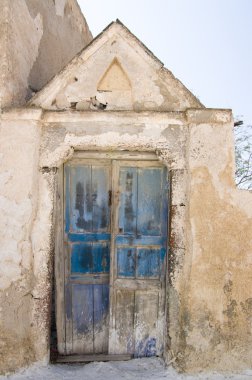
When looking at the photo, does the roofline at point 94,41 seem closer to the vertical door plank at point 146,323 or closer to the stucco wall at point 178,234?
the stucco wall at point 178,234

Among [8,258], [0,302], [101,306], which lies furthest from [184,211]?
[0,302]

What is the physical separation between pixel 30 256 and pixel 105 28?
248 centimetres

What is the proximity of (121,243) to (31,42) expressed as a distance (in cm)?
257

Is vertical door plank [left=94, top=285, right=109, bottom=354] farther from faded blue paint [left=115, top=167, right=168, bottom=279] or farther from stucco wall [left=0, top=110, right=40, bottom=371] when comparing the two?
stucco wall [left=0, top=110, right=40, bottom=371]

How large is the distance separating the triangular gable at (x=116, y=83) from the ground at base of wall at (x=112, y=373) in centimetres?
265

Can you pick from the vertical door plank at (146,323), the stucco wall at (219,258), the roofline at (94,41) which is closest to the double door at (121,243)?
the vertical door plank at (146,323)

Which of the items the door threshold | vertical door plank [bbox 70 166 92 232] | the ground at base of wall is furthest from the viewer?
vertical door plank [bbox 70 166 92 232]

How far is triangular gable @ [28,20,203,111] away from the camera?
140 inches

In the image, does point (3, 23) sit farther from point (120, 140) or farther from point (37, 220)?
point (37, 220)

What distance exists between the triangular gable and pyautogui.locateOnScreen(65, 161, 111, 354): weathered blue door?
69 centimetres

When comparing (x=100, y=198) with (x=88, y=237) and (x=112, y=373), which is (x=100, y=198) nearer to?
(x=88, y=237)

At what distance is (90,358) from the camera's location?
3.70 meters

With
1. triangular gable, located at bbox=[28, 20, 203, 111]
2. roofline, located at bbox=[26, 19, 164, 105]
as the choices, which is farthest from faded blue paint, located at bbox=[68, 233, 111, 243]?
roofline, located at bbox=[26, 19, 164, 105]

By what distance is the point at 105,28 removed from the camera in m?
3.57
